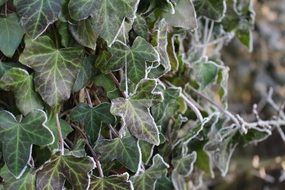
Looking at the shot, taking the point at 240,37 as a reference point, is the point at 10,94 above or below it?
above

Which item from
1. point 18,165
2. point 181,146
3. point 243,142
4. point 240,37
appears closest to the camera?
point 18,165

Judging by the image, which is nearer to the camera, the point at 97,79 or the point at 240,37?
the point at 97,79

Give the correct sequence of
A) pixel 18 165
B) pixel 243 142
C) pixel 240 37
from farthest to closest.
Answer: pixel 240 37 < pixel 243 142 < pixel 18 165

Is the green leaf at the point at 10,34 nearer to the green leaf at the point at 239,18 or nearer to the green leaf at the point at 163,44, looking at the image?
the green leaf at the point at 163,44

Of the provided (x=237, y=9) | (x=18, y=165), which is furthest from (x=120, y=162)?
(x=237, y=9)

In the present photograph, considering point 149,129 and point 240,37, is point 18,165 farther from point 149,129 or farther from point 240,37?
point 240,37

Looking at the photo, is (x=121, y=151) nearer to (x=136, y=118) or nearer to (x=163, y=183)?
(x=136, y=118)

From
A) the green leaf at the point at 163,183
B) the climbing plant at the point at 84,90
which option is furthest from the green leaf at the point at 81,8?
the green leaf at the point at 163,183
